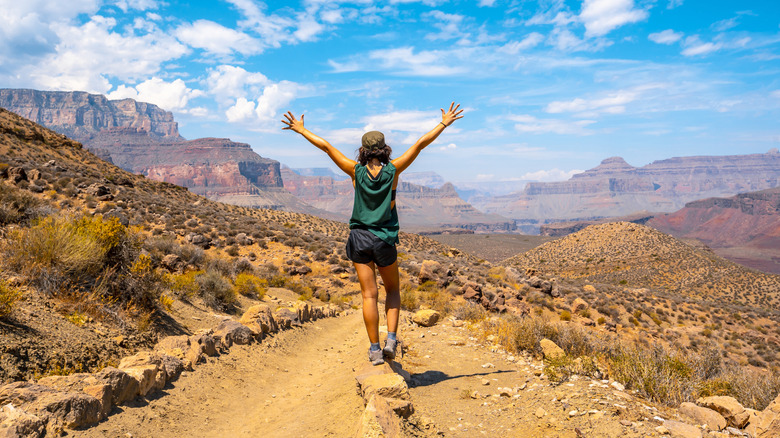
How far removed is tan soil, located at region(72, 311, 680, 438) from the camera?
11.2 ft

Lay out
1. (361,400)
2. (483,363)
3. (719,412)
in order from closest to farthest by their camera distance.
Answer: (719,412) → (361,400) → (483,363)

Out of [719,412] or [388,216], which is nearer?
[719,412]

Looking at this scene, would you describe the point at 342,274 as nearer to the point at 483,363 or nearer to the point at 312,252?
the point at 312,252

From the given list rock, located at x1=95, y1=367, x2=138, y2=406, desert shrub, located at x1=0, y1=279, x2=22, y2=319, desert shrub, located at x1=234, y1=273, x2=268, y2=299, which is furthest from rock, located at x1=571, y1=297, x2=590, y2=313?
desert shrub, located at x1=0, y1=279, x2=22, y2=319

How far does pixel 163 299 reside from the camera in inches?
261

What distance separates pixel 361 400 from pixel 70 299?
12.7 ft

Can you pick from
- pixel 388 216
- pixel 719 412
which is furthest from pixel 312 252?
pixel 719 412

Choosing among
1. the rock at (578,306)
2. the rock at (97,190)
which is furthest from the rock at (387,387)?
the rock at (97,190)

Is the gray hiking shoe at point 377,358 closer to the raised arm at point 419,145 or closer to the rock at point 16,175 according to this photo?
the raised arm at point 419,145

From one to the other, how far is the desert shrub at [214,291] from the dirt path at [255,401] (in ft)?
7.91

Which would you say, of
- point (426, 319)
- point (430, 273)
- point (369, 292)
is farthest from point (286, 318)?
point (430, 273)

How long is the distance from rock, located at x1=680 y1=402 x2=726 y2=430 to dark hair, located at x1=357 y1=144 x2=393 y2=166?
375cm

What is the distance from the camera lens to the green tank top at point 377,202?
14.0 feet

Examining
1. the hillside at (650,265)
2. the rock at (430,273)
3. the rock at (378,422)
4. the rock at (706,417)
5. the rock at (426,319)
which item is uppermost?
the rock at (378,422)
